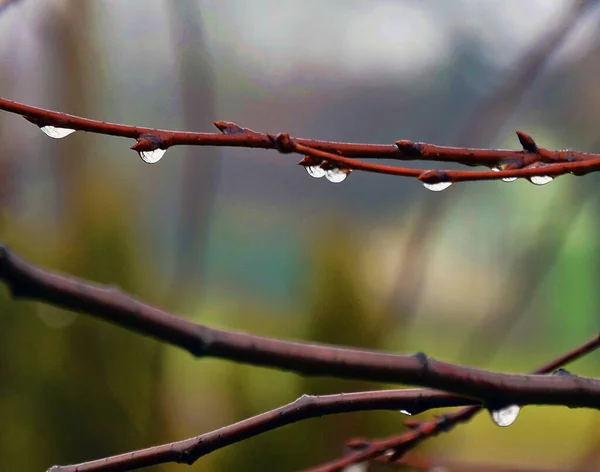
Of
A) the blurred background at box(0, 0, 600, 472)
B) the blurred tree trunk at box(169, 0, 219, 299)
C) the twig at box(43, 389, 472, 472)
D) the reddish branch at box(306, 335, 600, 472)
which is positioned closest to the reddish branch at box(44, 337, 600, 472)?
the twig at box(43, 389, 472, 472)

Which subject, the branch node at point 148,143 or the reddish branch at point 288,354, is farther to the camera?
the branch node at point 148,143

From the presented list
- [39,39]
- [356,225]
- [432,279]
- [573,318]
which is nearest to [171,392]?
[356,225]

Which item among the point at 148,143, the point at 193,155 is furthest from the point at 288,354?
the point at 193,155

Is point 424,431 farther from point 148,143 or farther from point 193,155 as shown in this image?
point 193,155

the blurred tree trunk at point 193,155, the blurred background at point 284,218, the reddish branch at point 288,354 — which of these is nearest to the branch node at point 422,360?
the reddish branch at point 288,354

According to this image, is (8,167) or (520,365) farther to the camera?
(520,365)

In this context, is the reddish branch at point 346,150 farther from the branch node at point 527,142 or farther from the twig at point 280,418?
the twig at point 280,418

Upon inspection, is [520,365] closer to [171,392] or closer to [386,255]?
[386,255]
